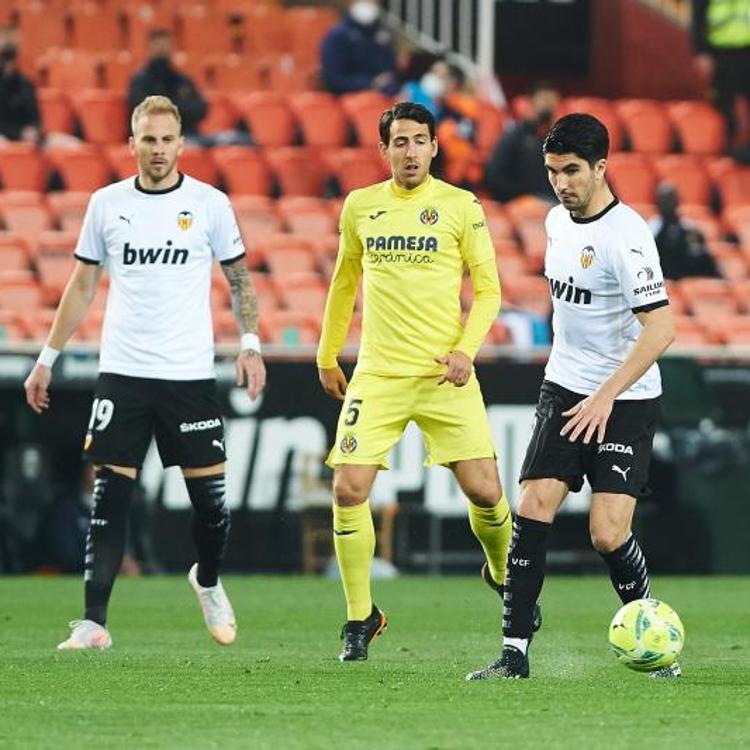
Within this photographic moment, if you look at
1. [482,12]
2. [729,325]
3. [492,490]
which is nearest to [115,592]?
[492,490]

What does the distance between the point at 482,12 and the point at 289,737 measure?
16358 millimetres

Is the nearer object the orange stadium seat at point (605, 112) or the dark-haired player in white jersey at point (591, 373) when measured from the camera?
the dark-haired player in white jersey at point (591, 373)

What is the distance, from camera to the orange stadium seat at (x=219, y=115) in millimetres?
19500

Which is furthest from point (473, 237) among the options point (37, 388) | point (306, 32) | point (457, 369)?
point (306, 32)

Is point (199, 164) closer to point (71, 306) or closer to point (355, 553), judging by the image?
point (71, 306)

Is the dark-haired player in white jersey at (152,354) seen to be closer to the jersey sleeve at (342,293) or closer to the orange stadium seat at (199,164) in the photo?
the jersey sleeve at (342,293)

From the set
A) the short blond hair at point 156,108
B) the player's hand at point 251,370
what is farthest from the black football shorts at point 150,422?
the short blond hair at point 156,108

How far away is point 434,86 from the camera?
19.1 meters

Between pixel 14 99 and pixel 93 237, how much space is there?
31.3 ft

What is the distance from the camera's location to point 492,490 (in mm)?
9039

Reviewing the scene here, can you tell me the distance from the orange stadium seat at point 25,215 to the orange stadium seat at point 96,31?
155 inches

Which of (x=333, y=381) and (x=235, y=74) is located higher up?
(x=235, y=74)

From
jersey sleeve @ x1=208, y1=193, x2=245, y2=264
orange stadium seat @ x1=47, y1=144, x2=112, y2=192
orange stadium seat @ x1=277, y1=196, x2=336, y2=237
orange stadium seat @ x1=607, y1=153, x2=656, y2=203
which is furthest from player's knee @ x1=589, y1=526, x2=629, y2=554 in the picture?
orange stadium seat @ x1=607, y1=153, x2=656, y2=203

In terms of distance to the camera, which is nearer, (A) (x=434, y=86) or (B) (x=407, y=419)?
(B) (x=407, y=419)
